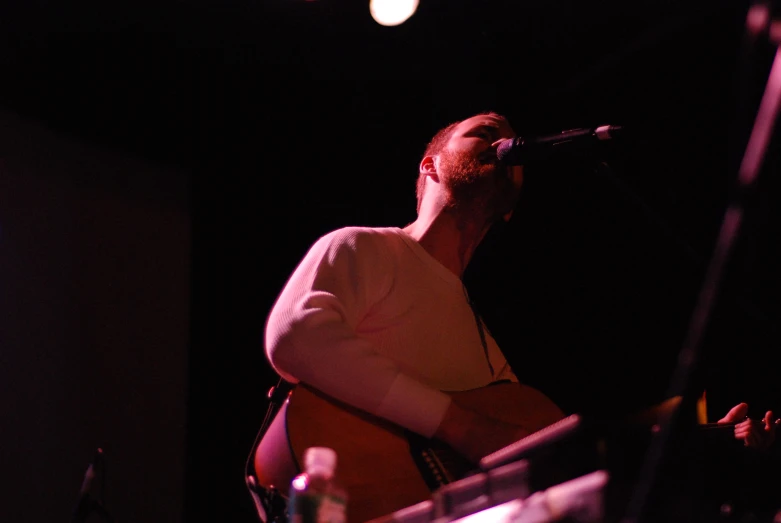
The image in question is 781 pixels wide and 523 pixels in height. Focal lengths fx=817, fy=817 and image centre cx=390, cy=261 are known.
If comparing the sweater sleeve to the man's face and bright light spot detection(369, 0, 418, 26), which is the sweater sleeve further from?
bright light spot detection(369, 0, 418, 26)

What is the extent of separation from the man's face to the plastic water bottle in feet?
4.97

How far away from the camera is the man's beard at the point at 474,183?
9.41 ft

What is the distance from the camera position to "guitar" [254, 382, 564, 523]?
2004mm

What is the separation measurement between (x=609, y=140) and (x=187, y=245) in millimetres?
2691

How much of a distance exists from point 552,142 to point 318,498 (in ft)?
4.08

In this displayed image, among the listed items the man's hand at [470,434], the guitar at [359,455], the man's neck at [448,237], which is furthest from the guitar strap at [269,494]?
the man's neck at [448,237]

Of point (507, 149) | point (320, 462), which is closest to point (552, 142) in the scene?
point (507, 149)

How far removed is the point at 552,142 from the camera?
223 centimetres

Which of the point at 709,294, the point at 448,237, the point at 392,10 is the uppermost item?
the point at 392,10

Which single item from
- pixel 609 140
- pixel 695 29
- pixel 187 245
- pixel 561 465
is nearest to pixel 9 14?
pixel 187 245

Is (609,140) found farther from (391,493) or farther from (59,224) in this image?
(59,224)

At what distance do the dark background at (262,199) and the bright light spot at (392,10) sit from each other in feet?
0.39

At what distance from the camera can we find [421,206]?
3053 millimetres

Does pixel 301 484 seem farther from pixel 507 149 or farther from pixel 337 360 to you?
pixel 507 149
